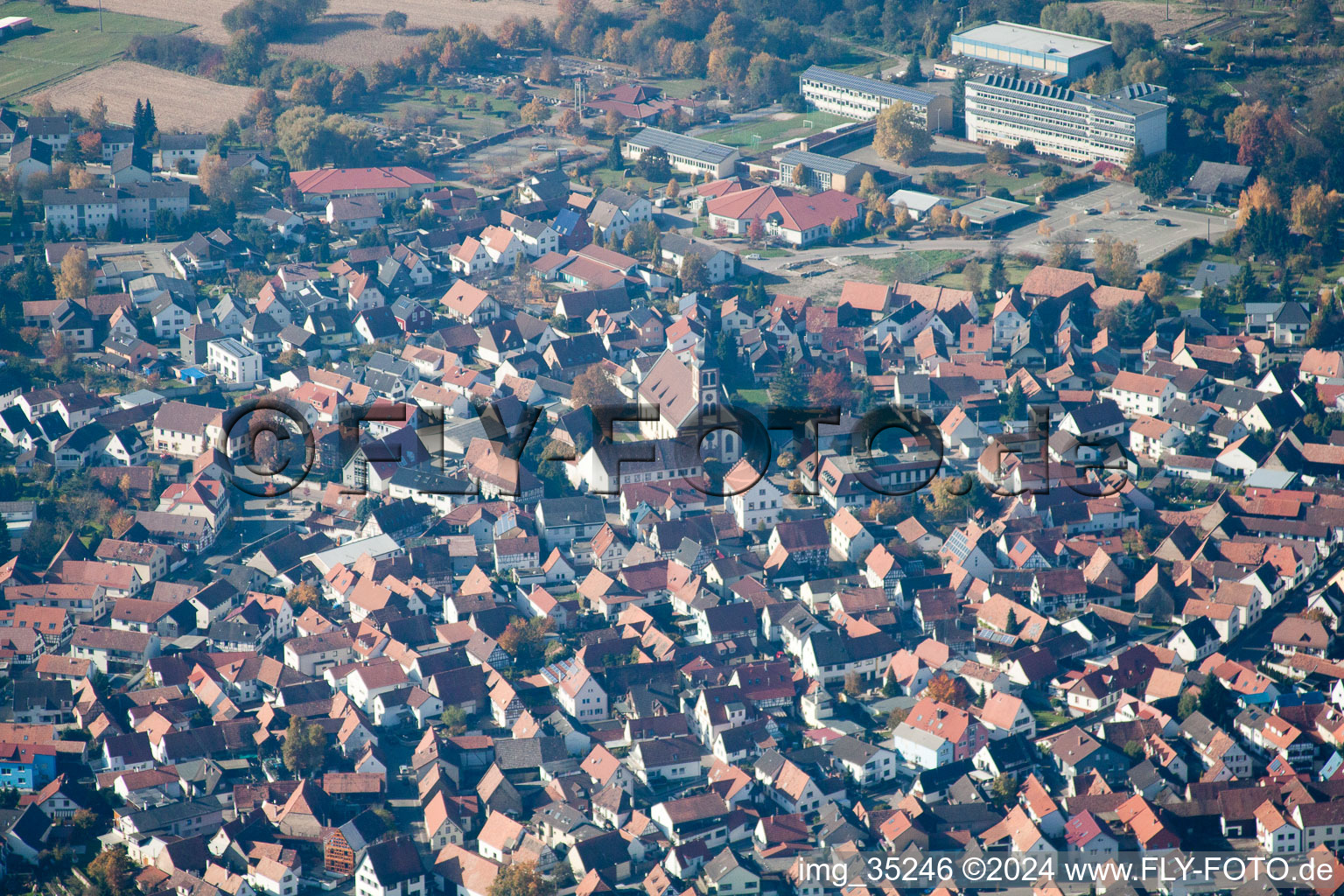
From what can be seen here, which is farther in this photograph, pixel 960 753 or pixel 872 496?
pixel 872 496

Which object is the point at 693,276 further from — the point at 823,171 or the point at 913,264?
the point at 823,171

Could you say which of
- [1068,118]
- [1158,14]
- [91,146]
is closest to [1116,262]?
[1068,118]

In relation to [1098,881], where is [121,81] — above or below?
above

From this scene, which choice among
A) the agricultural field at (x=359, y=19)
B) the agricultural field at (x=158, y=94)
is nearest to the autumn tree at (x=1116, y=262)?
the agricultural field at (x=359, y=19)

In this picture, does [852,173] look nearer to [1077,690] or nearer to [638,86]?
[638,86]

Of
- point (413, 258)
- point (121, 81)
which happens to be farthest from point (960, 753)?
point (121, 81)

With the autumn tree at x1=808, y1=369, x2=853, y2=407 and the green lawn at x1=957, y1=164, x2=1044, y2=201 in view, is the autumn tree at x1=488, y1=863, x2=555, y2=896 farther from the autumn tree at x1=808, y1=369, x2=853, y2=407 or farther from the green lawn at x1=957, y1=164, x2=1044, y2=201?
the green lawn at x1=957, y1=164, x2=1044, y2=201
